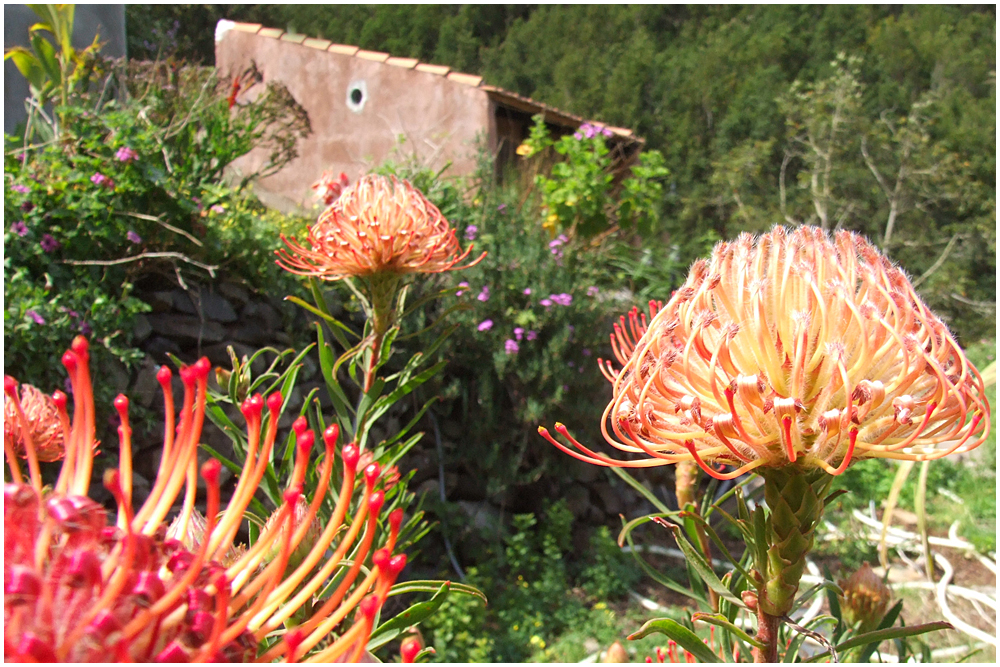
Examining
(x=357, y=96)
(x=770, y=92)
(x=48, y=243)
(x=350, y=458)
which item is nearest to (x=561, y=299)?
(x=48, y=243)

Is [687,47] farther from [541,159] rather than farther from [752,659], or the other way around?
[752,659]

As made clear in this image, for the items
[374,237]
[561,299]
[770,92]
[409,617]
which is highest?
[770,92]

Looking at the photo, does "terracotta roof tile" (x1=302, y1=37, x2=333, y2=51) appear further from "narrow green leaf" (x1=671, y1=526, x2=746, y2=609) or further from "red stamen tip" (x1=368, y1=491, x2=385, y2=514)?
"red stamen tip" (x1=368, y1=491, x2=385, y2=514)

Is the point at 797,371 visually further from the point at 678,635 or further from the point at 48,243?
the point at 48,243

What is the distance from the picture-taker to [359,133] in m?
6.95

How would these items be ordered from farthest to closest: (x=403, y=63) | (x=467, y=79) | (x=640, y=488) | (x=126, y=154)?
(x=403, y=63)
(x=467, y=79)
(x=126, y=154)
(x=640, y=488)

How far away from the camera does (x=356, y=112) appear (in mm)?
6914

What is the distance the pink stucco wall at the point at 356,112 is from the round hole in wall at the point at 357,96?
1.0 inches

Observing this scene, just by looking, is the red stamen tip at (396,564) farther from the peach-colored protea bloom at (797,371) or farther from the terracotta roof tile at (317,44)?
the terracotta roof tile at (317,44)

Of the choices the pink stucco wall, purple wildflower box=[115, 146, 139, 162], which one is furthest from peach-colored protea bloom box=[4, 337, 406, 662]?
the pink stucco wall

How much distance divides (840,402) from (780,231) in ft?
0.65

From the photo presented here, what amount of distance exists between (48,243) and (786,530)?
8.93 feet

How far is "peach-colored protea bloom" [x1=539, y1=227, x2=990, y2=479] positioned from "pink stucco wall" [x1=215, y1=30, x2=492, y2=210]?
5.54 m

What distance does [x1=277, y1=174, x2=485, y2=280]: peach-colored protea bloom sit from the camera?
1.23 meters
